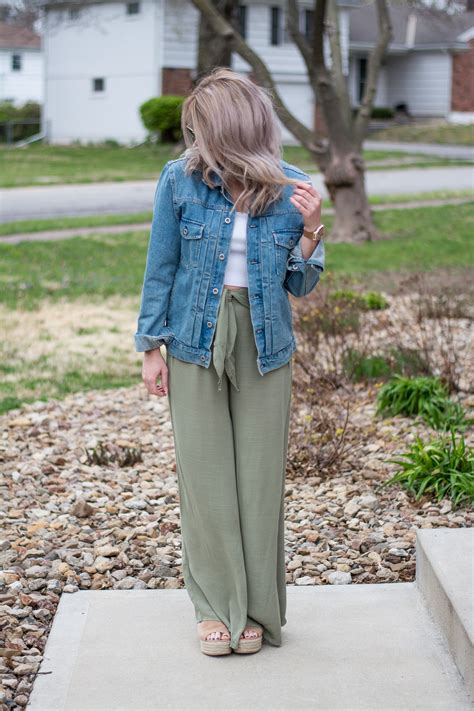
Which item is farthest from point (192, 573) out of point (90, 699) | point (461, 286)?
point (461, 286)

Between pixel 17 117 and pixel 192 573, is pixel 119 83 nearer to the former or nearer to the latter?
pixel 17 117

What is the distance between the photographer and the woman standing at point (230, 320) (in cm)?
327

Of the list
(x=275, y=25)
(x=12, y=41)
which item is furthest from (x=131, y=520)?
(x=12, y=41)

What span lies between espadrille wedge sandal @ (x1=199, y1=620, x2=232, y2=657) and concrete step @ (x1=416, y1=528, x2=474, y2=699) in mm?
733

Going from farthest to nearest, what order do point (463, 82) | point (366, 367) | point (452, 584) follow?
point (463, 82) → point (366, 367) → point (452, 584)

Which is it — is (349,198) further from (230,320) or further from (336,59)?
(230,320)

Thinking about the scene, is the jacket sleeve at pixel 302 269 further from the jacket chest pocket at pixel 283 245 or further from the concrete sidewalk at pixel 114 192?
the concrete sidewalk at pixel 114 192

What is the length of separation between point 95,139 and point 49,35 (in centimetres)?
453

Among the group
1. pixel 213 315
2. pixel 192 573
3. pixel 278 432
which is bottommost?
pixel 192 573

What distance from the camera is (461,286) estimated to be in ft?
33.0

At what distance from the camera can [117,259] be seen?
13.0 m

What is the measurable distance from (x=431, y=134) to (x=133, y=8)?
37.8 ft

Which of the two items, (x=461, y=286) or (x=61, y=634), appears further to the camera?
(x=461, y=286)

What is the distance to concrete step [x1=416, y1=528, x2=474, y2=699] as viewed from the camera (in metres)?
3.42
